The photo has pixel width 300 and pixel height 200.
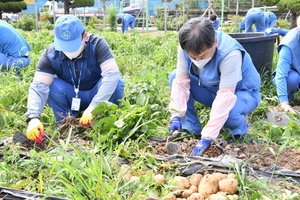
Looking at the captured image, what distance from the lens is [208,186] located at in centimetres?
160

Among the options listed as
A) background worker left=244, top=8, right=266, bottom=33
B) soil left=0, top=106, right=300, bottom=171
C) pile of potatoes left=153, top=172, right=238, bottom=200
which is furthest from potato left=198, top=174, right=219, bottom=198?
background worker left=244, top=8, right=266, bottom=33

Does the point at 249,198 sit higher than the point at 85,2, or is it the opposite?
the point at 85,2

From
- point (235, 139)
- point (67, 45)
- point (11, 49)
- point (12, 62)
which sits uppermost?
point (67, 45)

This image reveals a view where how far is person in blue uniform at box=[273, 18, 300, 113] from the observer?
2924mm

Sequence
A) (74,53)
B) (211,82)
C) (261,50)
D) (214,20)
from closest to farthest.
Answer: (211,82), (74,53), (261,50), (214,20)

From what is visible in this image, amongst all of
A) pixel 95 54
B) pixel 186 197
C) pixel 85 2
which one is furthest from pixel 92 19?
pixel 186 197

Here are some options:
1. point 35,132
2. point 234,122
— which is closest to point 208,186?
point 234,122

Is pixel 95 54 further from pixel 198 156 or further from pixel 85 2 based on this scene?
pixel 85 2

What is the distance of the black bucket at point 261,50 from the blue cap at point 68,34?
1689 mm

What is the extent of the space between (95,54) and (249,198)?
1.58 metres

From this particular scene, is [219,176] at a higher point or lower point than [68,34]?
lower

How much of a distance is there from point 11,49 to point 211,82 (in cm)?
271

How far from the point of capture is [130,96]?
109 inches

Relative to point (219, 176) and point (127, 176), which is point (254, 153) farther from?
point (127, 176)
